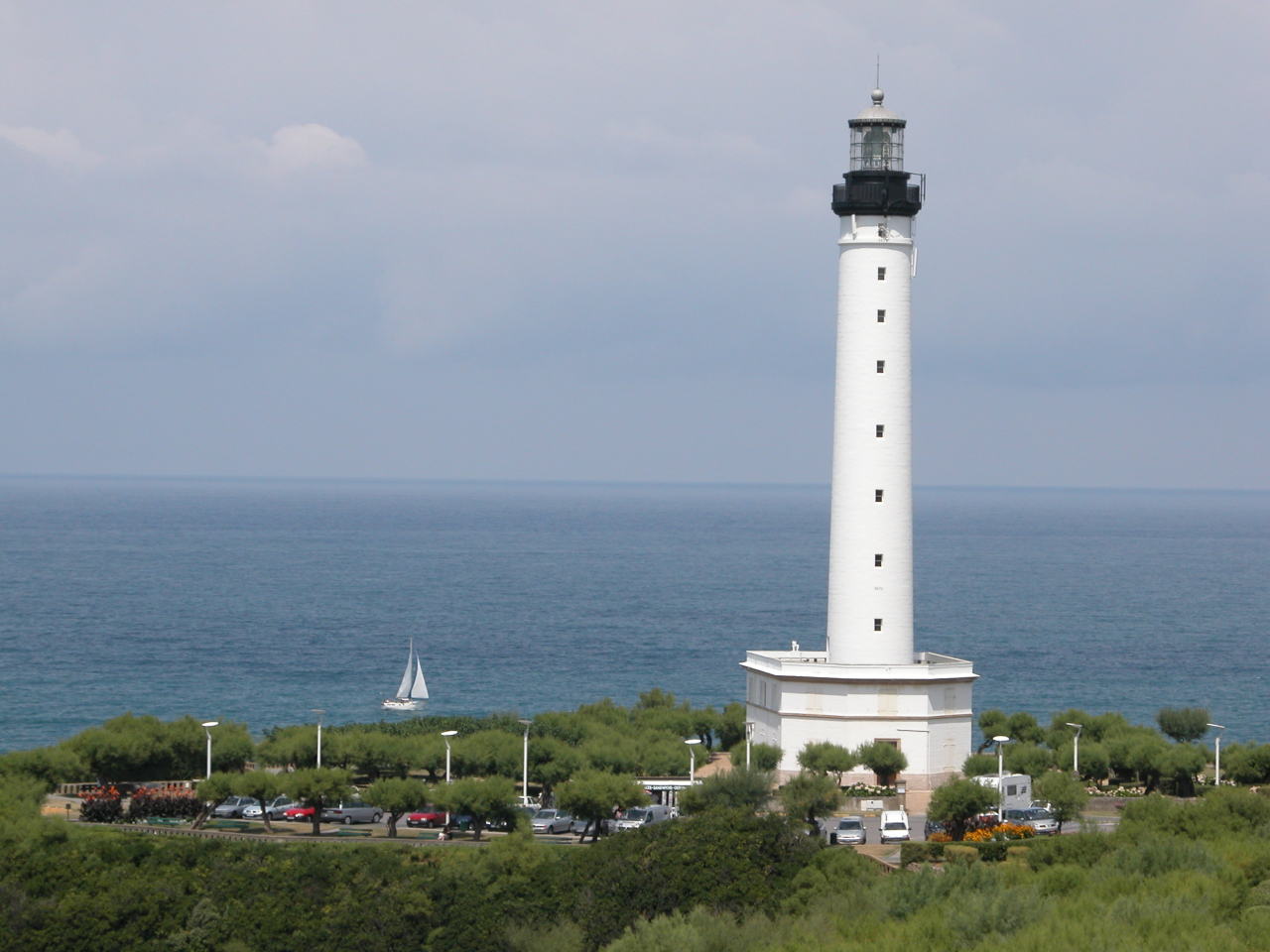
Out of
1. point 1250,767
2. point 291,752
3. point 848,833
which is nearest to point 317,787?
point 291,752

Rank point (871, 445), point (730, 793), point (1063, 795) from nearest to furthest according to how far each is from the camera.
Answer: point (730, 793) < point (1063, 795) < point (871, 445)

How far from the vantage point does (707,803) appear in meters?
41.0

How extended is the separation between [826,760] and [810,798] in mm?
6266

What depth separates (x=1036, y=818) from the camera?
144ft

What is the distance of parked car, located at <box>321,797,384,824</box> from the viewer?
45062 millimetres

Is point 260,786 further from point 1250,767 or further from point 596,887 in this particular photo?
point 1250,767

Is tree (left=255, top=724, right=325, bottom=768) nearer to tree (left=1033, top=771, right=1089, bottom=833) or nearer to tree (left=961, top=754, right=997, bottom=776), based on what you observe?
tree (left=961, top=754, right=997, bottom=776)

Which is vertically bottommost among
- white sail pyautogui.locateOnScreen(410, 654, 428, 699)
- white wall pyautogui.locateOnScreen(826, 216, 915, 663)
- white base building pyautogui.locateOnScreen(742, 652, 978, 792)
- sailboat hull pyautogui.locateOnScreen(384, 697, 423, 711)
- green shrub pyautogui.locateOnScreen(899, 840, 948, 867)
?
sailboat hull pyautogui.locateOnScreen(384, 697, 423, 711)

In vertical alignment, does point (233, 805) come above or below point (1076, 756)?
below

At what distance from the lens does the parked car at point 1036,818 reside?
4331cm

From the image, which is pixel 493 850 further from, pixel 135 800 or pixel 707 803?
pixel 135 800

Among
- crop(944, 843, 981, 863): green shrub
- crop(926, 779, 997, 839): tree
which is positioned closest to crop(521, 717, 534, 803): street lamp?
crop(926, 779, 997, 839): tree

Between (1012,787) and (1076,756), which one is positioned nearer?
(1012,787)

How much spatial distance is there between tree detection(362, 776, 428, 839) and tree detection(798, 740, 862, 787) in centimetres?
983
